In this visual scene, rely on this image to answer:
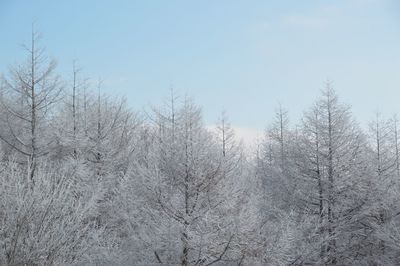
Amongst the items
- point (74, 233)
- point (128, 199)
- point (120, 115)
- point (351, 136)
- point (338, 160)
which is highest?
point (120, 115)

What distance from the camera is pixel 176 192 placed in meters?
11.0

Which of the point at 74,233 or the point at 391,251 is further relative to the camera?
the point at 391,251

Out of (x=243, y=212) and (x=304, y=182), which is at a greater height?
(x=304, y=182)

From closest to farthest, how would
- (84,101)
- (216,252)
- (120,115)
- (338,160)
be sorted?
1. (216,252)
2. (338,160)
3. (84,101)
4. (120,115)

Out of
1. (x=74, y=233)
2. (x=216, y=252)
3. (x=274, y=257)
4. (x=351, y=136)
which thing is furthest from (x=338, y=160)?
(x=74, y=233)

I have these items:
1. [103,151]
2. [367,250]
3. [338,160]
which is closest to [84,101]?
[103,151]

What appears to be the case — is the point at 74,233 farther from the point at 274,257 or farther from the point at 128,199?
the point at 274,257

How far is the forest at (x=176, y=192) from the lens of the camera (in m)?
9.19

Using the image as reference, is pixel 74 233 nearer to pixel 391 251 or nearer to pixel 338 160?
pixel 338 160

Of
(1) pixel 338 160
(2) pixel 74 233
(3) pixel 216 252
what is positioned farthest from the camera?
(1) pixel 338 160

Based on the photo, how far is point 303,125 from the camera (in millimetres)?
18234

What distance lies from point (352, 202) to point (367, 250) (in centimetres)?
262

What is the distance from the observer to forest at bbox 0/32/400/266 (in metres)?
9.19

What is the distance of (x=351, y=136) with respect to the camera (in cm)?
1744
